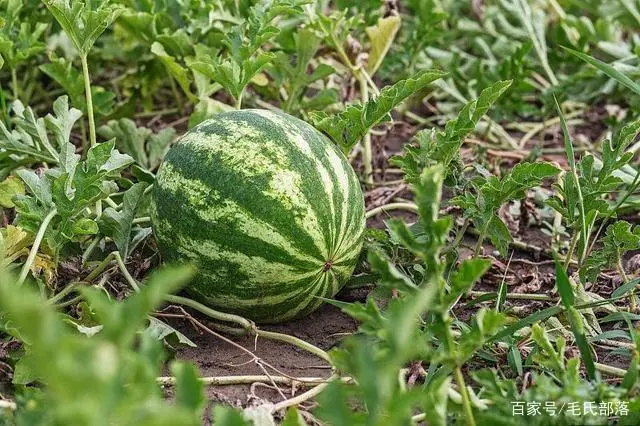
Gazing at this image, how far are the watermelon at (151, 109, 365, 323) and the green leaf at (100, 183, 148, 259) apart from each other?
0.20 metres

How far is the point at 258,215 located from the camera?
94.4 inches

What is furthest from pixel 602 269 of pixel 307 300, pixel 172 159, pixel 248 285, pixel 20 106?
pixel 20 106

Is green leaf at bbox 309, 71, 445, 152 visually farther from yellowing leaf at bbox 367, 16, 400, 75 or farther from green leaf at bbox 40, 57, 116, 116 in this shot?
green leaf at bbox 40, 57, 116, 116

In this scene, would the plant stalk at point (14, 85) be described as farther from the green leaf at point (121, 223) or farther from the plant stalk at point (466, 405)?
the plant stalk at point (466, 405)

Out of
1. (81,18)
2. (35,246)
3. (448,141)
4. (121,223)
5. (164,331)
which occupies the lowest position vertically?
(164,331)

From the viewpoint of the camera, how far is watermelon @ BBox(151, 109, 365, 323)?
241 centimetres

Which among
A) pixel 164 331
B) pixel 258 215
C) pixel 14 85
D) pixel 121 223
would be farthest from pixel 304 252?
pixel 14 85

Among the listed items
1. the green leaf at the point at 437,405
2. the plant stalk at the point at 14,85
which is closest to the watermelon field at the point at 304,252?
the green leaf at the point at 437,405

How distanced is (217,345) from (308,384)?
0.32 metres

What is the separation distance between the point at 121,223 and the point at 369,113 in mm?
768

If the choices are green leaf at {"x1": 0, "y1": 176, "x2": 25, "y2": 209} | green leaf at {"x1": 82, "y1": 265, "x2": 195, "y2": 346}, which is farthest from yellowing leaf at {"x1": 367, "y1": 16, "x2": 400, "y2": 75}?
green leaf at {"x1": 82, "y1": 265, "x2": 195, "y2": 346}

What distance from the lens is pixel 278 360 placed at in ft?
8.37

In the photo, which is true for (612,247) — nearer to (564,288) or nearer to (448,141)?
(564,288)

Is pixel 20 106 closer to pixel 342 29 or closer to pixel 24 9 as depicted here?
pixel 24 9
